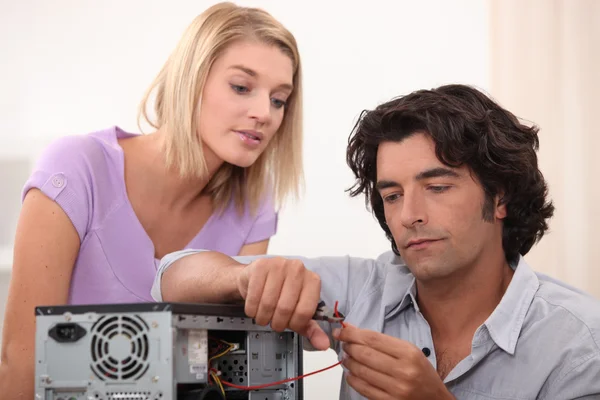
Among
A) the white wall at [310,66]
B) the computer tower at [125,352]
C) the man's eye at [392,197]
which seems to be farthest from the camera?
the white wall at [310,66]

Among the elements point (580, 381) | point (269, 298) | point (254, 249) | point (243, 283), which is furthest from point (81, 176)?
point (580, 381)

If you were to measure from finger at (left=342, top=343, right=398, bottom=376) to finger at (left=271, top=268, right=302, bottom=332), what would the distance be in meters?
0.11

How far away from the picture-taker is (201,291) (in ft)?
4.12

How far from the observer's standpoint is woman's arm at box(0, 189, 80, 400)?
56.2 inches

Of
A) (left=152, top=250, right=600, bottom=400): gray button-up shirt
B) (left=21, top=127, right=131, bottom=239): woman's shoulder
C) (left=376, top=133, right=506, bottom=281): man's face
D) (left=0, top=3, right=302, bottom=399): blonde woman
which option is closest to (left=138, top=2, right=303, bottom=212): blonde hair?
(left=0, top=3, right=302, bottom=399): blonde woman

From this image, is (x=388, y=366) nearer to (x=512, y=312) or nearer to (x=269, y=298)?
(x=269, y=298)

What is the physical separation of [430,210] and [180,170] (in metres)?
0.67

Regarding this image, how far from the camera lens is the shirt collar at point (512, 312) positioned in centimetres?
127

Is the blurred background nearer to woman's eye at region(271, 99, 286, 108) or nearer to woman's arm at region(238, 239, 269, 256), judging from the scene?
woman's arm at region(238, 239, 269, 256)

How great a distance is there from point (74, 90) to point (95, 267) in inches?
71.7

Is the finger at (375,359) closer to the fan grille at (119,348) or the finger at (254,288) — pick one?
the finger at (254,288)

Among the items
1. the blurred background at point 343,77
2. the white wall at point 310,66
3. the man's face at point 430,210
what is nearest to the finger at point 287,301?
the man's face at point 430,210

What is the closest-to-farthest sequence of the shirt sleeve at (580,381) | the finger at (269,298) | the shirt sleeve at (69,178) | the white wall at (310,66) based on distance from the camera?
1. the finger at (269,298)
2. the shirt sleeve at (580,381)
3. the shirt sleeve at (69,178)
4. the white wall at (310,66)

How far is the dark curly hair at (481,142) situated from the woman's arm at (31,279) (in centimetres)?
66
